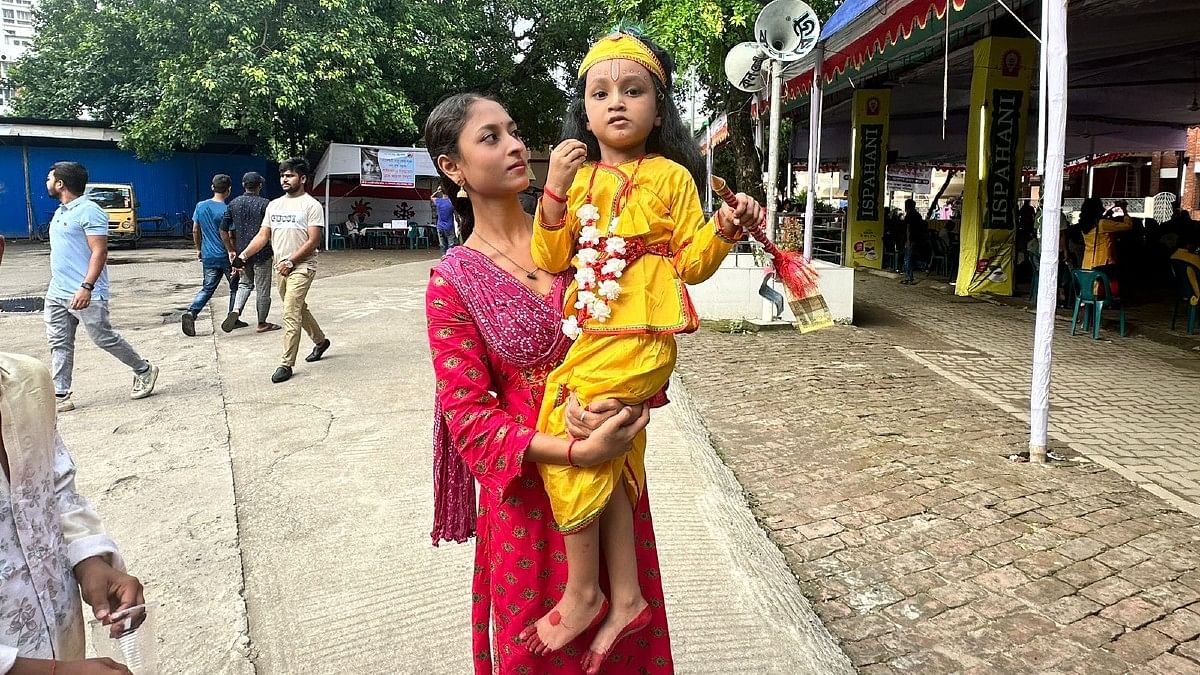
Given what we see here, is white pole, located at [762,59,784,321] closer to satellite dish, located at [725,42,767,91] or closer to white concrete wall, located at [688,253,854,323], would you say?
white concrete wall, located at [688,253,854,323]

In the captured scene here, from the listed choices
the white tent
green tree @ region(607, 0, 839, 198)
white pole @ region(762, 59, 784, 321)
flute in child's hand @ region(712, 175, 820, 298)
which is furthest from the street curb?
the white tent

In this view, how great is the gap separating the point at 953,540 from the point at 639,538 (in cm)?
231

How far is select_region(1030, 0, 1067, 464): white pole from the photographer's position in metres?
4.28

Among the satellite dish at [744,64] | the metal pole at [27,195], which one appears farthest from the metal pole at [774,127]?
the metal pole at [27,195]

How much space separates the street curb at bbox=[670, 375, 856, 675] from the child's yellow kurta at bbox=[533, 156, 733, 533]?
58.4 inches

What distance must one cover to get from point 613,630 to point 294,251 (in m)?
5.86

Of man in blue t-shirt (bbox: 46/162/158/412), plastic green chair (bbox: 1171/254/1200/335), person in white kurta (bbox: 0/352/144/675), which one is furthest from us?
plastic green chair (bbox: 1171/254/1200/335)

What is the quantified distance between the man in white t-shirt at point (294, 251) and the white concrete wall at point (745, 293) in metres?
3.86

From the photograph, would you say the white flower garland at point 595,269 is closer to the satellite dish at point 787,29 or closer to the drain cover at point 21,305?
the satellite dish at point 787,29

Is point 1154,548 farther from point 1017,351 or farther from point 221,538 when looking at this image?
point 1017,351

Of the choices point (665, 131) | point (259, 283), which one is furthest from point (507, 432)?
point (259, 283)

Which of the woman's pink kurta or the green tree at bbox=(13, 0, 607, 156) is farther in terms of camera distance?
the green tree at bbox=(13, 0, 607, 156)

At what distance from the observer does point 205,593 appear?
10.4ft

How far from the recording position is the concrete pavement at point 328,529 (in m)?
2.83
